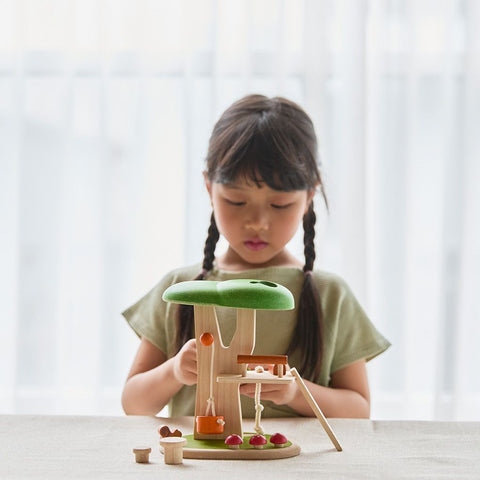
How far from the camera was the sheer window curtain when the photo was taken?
1.95m

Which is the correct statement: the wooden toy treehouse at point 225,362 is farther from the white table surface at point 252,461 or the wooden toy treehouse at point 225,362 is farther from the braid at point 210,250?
the braid at point 210,250

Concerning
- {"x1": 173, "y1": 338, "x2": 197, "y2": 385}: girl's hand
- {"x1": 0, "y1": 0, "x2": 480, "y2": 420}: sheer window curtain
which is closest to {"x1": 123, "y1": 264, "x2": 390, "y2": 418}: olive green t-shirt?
{"x1": 173, "y1": 338, "x2": 197, "y2": 385}: girl's hand

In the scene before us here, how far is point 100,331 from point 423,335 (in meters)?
0.76

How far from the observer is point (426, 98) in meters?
1.99

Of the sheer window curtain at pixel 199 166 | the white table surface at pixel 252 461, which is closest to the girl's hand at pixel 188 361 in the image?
the white table surface at pixel 252 461

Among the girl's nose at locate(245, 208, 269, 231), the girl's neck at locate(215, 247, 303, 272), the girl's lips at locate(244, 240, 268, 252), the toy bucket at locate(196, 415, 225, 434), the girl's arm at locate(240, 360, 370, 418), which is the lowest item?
the girl's arm at locate(240, 360, 370, 418)

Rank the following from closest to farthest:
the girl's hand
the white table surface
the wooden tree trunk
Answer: the white table surface
the wooden tree trunk
the girl's hand

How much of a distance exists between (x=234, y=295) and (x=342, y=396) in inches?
18.0

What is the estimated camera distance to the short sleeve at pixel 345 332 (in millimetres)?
1271

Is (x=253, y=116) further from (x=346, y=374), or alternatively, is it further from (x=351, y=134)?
(x=351, y=134)

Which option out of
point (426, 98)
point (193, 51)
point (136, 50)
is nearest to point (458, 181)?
point (426, 98)

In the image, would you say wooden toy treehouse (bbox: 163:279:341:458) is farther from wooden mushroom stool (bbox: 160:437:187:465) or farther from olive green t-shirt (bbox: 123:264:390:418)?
olive green t-shirt (bbox: 123:264:390:418)

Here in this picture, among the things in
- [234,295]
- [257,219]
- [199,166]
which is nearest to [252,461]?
[234,295]

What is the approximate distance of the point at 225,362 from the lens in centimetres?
86
